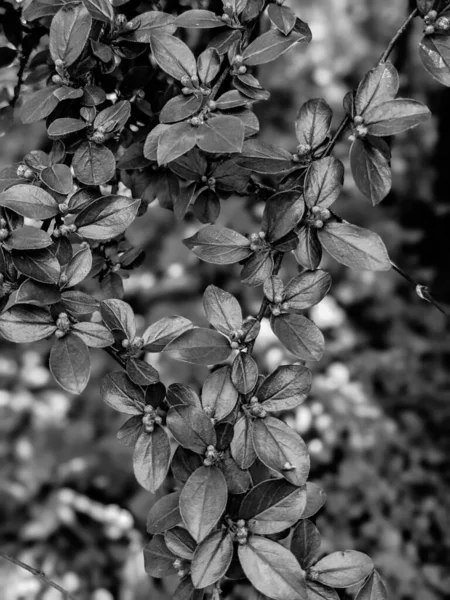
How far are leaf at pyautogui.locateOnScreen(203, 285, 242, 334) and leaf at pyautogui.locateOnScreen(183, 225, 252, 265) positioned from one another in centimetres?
4

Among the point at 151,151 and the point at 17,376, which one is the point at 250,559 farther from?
the point at 17,376

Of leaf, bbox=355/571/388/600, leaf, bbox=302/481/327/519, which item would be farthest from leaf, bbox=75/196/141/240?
leaf, bbox=355/571/388/600

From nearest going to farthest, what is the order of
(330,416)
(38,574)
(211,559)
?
(211,559)
(38,574)
(330,416)

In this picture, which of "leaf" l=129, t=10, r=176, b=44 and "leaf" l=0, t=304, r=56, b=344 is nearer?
"leaf" l=0, t=304, r=56, b=344

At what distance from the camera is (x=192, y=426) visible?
2.23ft

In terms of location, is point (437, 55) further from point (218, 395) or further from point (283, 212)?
point (218, 395)

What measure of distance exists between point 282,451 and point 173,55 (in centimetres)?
46

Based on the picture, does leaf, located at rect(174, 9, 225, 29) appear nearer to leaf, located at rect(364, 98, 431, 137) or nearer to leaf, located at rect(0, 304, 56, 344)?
leaf, located at rect(364, 98, 431, 137)

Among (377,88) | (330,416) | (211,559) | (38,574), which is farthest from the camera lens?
(330,416)

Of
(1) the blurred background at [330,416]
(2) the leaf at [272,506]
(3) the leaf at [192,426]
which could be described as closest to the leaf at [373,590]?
(2) the leaf at [272,506]

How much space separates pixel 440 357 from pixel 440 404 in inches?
9.0

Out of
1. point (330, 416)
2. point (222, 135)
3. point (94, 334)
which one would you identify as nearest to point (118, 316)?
point (94, 334)

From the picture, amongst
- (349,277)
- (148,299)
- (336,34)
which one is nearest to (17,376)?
(148,299)

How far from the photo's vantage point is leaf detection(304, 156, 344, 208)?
→ 28.4 inches
